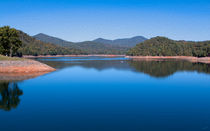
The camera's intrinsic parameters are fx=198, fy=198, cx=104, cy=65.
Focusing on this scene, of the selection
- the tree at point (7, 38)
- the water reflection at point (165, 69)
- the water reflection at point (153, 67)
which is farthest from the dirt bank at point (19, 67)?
the water reflection at point (165, 69)

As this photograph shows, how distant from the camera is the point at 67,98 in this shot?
26188 mm

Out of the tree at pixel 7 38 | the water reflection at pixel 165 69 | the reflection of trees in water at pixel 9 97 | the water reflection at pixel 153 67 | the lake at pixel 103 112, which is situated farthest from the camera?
the tree at pixel 7 38

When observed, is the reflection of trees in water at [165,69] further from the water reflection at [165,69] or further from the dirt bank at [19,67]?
the dirt bank at [19,67]

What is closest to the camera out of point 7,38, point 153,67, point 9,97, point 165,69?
point 9,97

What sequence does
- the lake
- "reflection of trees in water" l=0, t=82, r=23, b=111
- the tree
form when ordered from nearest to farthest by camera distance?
1. the lake
2. "reflection of trees in water" l=0, t=82, r=23, b=111
3. the tree

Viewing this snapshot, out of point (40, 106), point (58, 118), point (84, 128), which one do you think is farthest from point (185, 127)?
point (40, 106)

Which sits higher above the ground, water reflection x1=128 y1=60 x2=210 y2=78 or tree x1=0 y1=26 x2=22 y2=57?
tree x1=0 y1=26 x2=22 y2=57

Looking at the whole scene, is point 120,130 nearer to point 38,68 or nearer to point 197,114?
point 197,114

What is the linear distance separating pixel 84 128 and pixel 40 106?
27.9 feet

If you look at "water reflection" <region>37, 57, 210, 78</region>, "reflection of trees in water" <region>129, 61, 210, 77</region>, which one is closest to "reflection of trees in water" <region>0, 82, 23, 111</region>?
"water reflection" <region>37, 57, 210, 78</region>

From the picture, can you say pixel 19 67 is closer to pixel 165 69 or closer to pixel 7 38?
→ pixel 7 38

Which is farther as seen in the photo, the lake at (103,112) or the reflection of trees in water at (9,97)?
the reflection of trees in water at (9,97)

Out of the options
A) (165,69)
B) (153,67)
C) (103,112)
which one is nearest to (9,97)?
(103,112)

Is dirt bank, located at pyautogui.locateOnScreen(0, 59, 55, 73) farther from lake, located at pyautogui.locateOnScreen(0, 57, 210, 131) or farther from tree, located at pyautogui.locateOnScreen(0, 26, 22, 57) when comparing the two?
lake, located at pyautogui.locateOnScreen(0, 57, 210, 131)
